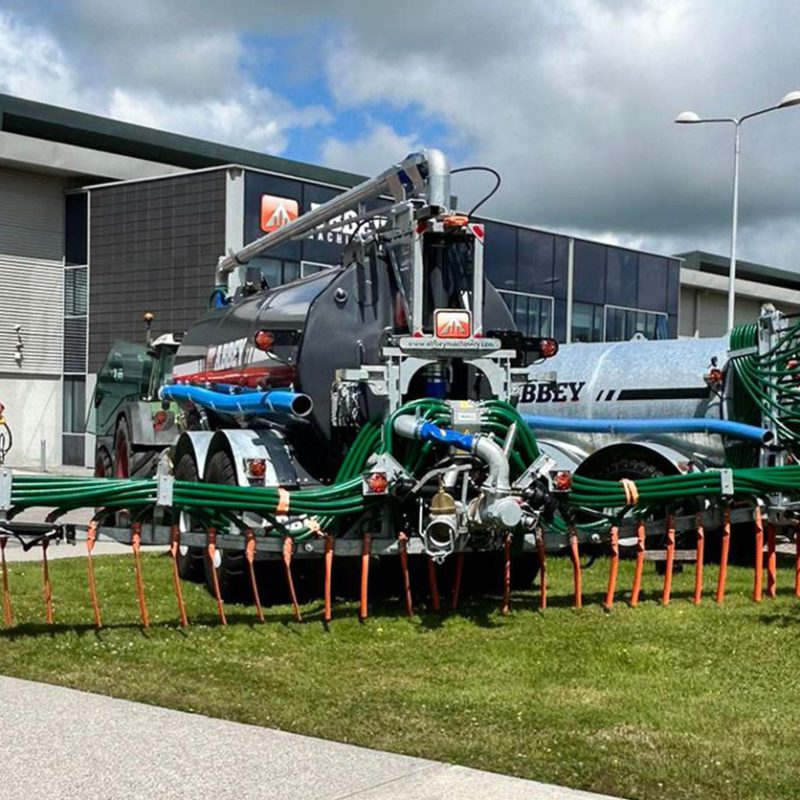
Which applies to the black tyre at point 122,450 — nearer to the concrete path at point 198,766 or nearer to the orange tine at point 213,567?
the orange tine at point 213,567

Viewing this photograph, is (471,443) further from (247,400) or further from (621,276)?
(621,276)

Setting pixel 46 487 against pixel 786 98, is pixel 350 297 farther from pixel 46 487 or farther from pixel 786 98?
pixel 786 98

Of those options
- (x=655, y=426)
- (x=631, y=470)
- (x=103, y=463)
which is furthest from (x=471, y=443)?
(x=103, y=463)

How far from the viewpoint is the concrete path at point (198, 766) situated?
14.2 ft

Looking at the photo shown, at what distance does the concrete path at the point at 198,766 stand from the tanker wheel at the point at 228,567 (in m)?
2.65

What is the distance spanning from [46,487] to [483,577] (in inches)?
142

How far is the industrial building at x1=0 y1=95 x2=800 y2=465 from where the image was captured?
898 inches

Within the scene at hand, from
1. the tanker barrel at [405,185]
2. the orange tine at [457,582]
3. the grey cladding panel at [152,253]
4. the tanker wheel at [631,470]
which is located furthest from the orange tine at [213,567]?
the grey cladding panel at [152,253]

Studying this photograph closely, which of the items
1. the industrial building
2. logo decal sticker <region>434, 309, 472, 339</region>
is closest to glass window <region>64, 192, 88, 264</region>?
the industrial building

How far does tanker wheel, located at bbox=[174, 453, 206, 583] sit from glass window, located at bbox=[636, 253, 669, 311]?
24247 millimetres

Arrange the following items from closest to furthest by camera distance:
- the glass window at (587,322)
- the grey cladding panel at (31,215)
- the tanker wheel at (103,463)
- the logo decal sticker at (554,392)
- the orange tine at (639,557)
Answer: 1. the orange tine at (639,557)
2. the logo decal sticker at (554,392)
3. the tanker wheel at (103,463)
4. the grey cladding panel at (31,215)
5. the glass window at (587,322)

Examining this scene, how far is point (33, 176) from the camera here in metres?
26.8

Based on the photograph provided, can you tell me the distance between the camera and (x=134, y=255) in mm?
24312

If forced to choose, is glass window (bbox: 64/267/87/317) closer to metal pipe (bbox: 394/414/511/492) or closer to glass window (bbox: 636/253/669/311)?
glass window (bbox: 636/253/669/311)
